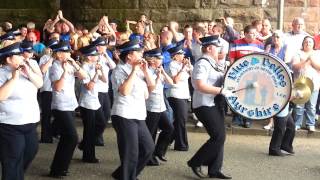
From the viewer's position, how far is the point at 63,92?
7.67m

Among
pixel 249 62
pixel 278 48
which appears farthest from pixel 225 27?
pixel 249 62

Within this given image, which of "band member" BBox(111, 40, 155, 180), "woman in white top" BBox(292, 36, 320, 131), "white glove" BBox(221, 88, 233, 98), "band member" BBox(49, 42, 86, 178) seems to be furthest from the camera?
"woman in white top" BBox(292, 36, 320, 131)

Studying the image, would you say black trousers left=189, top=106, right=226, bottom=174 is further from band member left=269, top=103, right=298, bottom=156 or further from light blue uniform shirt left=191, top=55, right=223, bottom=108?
band member left=269, top=103, right=298, bottom=156

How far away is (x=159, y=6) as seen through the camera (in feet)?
49.0

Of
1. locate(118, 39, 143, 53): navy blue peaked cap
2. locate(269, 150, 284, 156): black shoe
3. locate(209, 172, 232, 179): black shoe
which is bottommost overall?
locate(269, 150, 284, 156): black shoe

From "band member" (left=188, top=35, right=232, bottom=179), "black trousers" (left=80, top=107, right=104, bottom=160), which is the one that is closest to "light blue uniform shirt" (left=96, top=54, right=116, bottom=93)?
"black trousers" (left=80, top=107, right=104, bottom=160)

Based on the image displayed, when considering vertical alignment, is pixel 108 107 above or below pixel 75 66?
below

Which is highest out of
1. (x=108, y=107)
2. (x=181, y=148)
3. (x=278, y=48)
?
(x=278, y=48)

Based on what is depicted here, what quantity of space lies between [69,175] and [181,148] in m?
2.07

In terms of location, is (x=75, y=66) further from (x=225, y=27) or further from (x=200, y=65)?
(x=225, y=27)

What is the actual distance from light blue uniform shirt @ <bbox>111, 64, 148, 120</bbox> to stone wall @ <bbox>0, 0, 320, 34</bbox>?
24.9ft

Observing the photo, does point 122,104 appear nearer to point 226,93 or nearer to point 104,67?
point 226,93

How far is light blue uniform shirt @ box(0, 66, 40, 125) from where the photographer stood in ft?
20.4

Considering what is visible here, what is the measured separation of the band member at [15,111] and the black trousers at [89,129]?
187 cm
